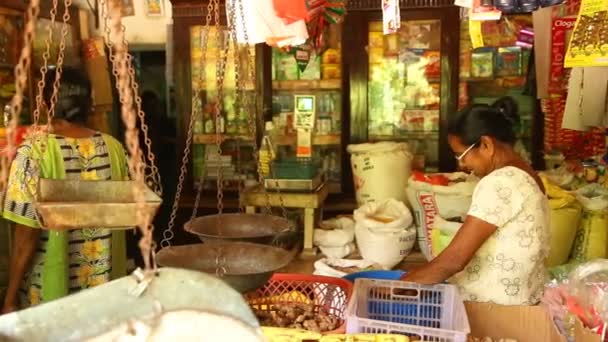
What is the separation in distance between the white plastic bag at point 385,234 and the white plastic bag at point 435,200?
0.23 ft

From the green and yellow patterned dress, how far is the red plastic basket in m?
0.87

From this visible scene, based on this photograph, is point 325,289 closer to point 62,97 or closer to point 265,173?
point 62,97

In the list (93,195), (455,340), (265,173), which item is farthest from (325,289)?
(265,173)

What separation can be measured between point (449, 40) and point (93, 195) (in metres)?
3.84

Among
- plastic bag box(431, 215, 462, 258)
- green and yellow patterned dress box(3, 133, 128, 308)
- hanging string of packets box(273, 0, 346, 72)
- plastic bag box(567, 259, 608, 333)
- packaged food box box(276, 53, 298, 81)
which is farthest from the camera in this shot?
packaged food box box(276, 53, 298, 81)

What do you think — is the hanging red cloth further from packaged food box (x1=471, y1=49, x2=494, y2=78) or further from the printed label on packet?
packaged food box (x1=471, y1=49, x2=494, y2=78)

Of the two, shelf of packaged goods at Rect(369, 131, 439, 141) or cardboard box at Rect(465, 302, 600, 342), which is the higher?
shelf of packaged goods at Rect(369, 131, 439, 141)

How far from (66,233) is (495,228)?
1775mm

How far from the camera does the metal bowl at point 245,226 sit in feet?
6.86

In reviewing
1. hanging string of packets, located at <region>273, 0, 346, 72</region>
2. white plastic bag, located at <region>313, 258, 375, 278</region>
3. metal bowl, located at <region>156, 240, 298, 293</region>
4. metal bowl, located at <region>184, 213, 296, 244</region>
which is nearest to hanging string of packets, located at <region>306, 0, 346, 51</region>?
hanging string of packets, located at <region>273, 0, 346, 72</region>

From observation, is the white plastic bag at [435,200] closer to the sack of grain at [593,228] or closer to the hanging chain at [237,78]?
the sack of grain at [593,228]

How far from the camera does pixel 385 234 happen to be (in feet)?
12.3

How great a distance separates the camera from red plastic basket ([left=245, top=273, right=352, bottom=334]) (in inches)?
83.0

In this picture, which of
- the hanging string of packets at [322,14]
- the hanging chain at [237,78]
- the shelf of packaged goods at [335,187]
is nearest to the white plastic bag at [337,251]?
the hanging chain at [237,78]
